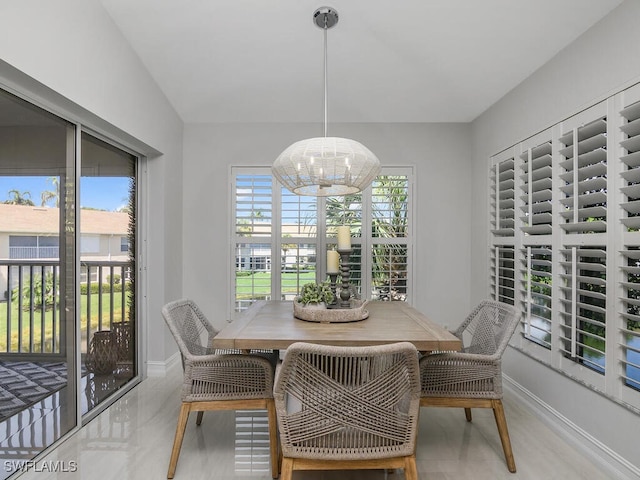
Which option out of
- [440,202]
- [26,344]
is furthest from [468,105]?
[26,344]

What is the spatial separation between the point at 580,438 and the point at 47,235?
3.26m

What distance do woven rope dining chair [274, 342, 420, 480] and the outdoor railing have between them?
1.48 metres

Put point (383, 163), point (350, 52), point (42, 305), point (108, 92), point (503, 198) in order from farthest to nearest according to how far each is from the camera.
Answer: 1. point (383, 163)
2. point (503, 198)
3. point (350, 52)
4. point (108, 92)
5. point (42, 305)

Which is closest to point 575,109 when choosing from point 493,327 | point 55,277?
point 493,327

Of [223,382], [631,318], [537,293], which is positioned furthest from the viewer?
[537,293]

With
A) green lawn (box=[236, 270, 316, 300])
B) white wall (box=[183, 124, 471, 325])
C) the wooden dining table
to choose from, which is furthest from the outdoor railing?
green lawn (box=[236, 270, 316, 300])

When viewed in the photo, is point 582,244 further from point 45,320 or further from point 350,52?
point 45,320

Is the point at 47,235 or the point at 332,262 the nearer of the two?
the point at 47,235

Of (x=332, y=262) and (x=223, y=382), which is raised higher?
(x=332, y=262)

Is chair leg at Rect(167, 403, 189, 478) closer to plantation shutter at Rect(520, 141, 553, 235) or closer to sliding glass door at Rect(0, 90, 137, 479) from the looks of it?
sliding glass door at Rect(0, 90, 137, 479)

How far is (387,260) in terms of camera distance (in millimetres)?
4059

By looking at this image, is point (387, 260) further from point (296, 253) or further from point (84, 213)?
point (84, 213)

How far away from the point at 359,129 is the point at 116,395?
125 inches

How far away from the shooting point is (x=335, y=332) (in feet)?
6.84
